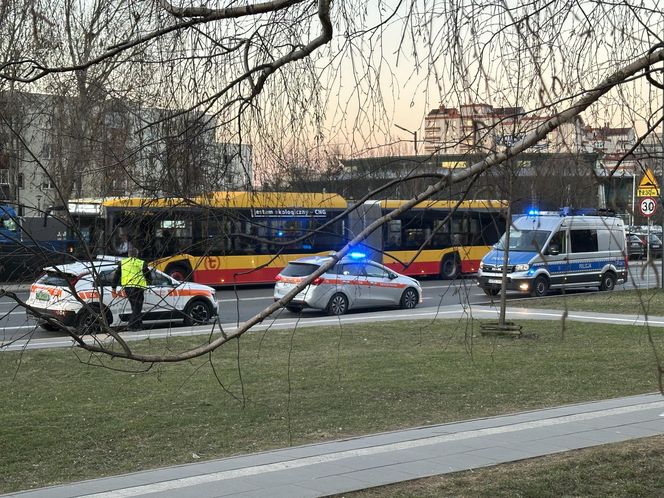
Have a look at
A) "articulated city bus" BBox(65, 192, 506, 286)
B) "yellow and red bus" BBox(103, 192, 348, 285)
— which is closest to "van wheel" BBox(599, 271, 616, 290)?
"articulated city bus" BBox(65, 192, 506, 286)

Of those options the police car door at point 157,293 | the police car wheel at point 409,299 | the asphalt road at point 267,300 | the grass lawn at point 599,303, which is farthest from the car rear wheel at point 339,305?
the police car door at point 157,293

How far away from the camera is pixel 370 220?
17.4 ft

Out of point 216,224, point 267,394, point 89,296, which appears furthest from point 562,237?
point 267,394

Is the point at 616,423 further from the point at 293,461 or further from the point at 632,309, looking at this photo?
the point at 632,309

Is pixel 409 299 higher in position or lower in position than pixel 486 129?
lower

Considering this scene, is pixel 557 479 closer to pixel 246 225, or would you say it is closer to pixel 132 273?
pixel 246 225

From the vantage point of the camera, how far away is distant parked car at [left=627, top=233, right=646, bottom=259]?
18.1ft

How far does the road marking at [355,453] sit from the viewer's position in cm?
677

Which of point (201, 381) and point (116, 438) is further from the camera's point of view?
point (201, 381)

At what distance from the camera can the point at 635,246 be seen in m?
5.88

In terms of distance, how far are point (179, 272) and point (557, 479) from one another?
3.46 metres

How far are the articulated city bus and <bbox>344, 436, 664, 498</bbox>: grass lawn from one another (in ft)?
6.02

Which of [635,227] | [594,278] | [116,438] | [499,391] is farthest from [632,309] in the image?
[635,227]

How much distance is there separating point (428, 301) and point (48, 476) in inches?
849
